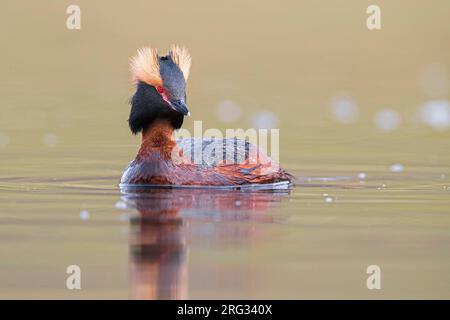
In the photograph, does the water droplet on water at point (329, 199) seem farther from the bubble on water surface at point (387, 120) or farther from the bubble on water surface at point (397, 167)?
the bubble on water surface at point (387, 120)

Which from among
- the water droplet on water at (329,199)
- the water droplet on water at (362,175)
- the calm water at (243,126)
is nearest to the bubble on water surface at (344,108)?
the calm water at (243,126)

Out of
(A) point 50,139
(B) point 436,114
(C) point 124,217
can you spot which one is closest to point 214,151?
(C) point 124,217

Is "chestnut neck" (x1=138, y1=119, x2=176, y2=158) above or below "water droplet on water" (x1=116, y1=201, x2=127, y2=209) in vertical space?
above

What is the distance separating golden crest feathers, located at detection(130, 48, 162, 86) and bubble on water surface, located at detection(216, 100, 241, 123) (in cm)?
767

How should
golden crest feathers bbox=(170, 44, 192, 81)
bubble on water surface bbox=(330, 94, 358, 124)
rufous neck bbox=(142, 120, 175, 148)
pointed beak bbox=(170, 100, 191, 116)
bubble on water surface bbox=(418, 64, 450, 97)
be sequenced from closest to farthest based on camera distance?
pointed beak bbox=(170, 100, 191, 116)
rufous neck bbox=(142, 120, 175, 148)
golden crest feathers bbox=(170, 44, 192, 81)
bubble on water surface bbox=(330, 94, 358, 124)
bubble on water surface bbox=(418, 64, 450, 97)

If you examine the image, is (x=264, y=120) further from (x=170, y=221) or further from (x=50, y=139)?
(x=170, y=221)

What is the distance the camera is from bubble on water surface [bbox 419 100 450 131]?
2517cm

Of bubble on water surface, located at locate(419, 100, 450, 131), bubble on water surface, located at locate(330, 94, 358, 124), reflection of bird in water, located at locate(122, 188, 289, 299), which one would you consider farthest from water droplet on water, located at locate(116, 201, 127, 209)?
bubble on water surface, located at locate(330, 94, 358, 124)

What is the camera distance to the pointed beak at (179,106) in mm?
16734

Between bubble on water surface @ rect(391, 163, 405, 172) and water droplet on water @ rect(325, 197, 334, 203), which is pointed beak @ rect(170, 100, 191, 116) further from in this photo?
bubble on water surface @ rect(391, 163, 405, 172)

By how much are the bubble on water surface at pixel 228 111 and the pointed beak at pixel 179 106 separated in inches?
314

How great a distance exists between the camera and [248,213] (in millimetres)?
14625

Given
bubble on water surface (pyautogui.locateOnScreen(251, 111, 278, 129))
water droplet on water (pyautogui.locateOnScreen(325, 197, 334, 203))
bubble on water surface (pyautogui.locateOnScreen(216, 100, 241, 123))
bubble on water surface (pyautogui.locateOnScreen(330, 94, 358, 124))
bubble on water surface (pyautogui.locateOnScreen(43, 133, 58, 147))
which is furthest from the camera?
bubble on water surface (pyautogui.locateOnScreen(330, 94, 358, 124))
